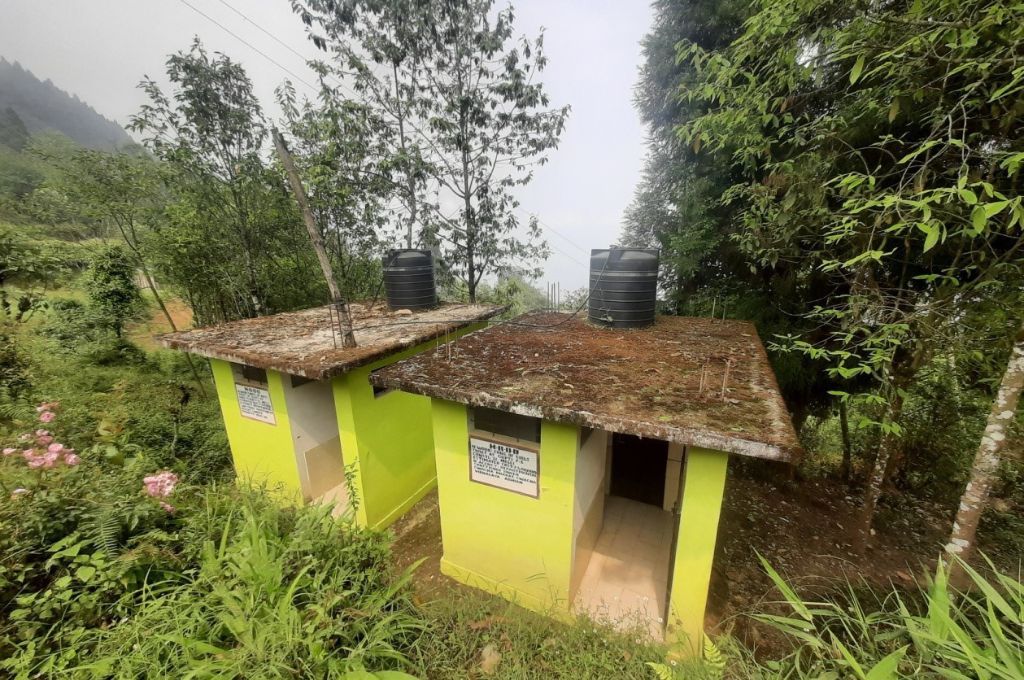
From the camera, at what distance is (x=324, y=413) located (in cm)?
572

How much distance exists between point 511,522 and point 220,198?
29.7ft

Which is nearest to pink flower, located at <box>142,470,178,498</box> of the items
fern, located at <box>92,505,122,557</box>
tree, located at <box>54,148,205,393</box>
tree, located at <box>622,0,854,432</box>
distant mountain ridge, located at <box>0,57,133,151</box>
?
fern, located at <box>92,505,122,557</box>

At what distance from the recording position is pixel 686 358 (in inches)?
167

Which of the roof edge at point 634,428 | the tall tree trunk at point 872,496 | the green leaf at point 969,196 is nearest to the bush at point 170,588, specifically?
the roof edge at point 634,428

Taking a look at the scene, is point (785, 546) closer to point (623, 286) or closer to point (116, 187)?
point (623, 286)

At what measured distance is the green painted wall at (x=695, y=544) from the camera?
288cm

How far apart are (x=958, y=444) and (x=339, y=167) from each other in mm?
13349

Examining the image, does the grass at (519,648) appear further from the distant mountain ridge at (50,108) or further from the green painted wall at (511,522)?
the distant mountain ridge at (50,108)

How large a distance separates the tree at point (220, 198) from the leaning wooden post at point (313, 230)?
453 cm

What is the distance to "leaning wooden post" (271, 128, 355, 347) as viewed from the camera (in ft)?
12.6

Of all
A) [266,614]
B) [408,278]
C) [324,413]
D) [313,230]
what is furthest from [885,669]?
[408,278]

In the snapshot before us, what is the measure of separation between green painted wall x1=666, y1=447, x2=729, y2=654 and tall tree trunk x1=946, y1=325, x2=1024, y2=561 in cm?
237

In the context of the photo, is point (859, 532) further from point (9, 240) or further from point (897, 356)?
point (9, 240)

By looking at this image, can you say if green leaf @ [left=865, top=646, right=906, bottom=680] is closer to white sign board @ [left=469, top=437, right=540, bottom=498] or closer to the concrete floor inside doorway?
the concrete floor inside doorway
